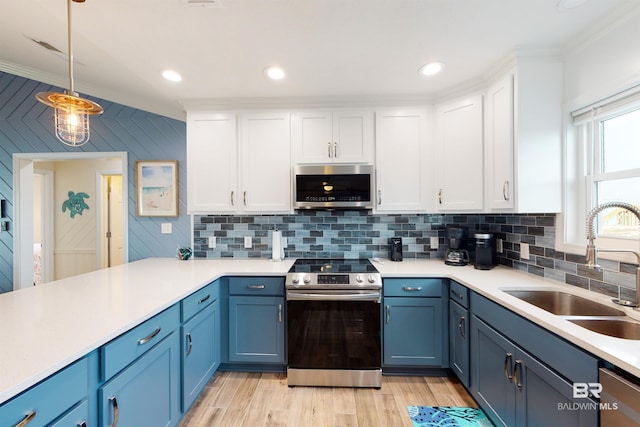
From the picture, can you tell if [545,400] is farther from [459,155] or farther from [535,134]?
[459,155]

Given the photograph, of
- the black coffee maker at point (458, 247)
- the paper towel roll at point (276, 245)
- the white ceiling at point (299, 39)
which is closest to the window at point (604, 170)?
the white ceiling at point (299, 39)

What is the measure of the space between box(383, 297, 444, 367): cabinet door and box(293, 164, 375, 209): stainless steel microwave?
86cm

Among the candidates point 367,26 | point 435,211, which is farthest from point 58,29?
point 435,211

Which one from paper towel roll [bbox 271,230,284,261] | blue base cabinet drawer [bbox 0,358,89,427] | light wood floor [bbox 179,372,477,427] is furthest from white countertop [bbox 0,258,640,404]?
light wood floor [bbox 179,372,477,427]

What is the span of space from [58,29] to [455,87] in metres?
2.93

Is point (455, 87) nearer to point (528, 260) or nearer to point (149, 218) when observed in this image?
point (528, 260)

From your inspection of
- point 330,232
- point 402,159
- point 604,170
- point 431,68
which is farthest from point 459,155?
point 330,232

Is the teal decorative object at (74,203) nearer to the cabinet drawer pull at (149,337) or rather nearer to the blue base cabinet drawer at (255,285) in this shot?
the blue base cabinet drawer at (255,285)

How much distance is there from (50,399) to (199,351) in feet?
3.38

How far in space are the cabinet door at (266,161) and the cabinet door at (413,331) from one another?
1.26 m

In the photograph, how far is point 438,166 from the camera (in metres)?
2.33

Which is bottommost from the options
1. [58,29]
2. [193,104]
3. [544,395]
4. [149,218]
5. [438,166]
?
[544,395]

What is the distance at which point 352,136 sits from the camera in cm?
238

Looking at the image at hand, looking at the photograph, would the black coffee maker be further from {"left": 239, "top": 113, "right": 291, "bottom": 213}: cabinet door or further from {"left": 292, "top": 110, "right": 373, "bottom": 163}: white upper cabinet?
{"left": 239, "top": 113, "right": 291, "bottom": 213}: cabinet door
